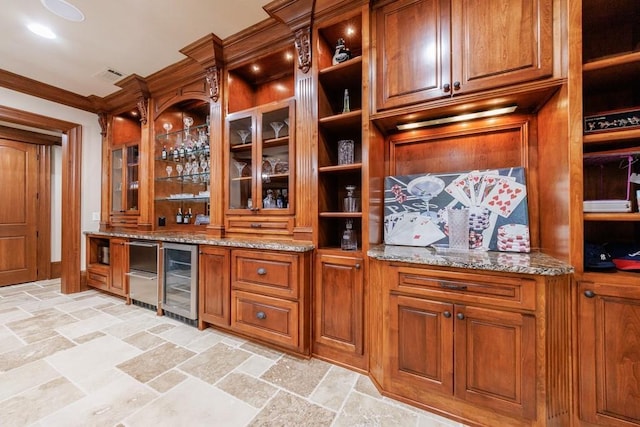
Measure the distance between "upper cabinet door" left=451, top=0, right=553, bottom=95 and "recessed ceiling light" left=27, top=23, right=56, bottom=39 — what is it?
11.5 ft

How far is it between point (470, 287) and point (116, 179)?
4784 millimetres

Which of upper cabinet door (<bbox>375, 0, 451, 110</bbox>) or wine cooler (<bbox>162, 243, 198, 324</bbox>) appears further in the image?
wine cooler (<bbox>162, 243, 198, 324</bbox>)

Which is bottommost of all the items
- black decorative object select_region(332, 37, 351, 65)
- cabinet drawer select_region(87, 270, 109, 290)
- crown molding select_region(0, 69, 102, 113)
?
cabinet drawer select_region(87, 270, 109, 290)

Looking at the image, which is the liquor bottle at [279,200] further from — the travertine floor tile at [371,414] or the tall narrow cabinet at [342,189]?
the travertine floor tile at [371,414]

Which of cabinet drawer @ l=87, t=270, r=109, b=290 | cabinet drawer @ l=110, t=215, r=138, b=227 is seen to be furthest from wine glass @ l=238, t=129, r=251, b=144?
cabinet drawer @ l=87, t=270, r=109, b=290

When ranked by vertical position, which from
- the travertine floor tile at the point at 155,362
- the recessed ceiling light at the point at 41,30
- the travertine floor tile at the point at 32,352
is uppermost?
the recessed ceiling light at the point at 41,30

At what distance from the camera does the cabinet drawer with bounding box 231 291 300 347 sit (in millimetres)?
→ 2053

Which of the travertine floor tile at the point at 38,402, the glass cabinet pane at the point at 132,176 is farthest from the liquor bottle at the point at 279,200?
the glass cabinet pane at the point at 132,176

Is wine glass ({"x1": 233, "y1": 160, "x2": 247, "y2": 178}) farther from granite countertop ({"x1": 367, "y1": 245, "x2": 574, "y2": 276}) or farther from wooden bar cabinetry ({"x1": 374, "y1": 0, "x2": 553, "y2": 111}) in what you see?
granite countertop ({"x1": 367, "y1": 245, "x2": 574, "y2": 276})

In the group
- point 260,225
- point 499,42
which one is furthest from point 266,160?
point 499,42

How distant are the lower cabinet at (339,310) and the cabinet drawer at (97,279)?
3235mm

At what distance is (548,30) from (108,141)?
518 centimetres

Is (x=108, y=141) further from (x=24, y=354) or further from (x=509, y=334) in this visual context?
(x=509, y=334)

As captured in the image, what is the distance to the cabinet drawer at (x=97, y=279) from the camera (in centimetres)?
355
